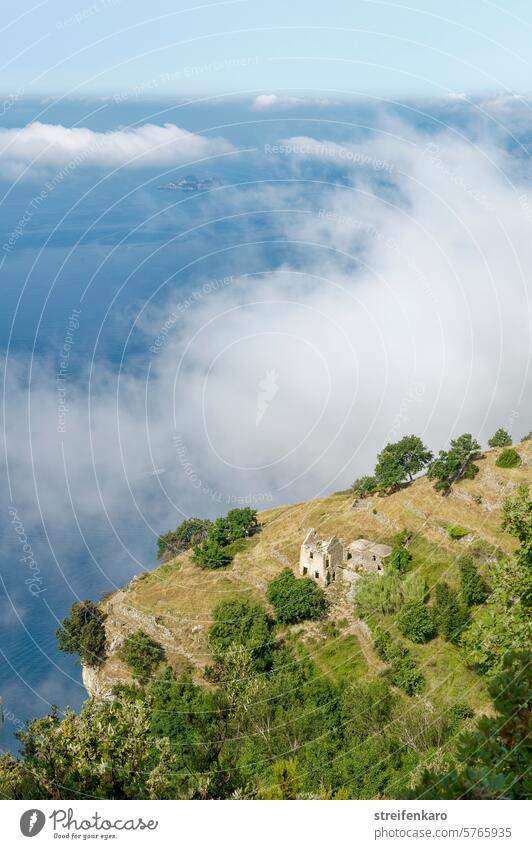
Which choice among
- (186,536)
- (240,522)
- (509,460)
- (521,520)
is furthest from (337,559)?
(521,520)

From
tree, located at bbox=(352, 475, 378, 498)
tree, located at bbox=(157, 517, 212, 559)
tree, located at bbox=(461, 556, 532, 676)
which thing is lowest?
tree, located at bbox=(461, 556, 532, 676)

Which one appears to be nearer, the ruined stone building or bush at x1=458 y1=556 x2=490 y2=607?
bush at x1=458 y1=556 x2=490 y2=607

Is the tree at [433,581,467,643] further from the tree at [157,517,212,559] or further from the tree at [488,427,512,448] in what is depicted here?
the tree at [157,517,212,559]

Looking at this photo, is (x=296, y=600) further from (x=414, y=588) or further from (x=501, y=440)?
(x=501, y=440)

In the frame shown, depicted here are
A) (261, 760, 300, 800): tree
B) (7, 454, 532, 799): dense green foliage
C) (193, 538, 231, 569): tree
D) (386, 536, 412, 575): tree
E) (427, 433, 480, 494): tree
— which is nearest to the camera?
(7, 454, 532, 799): dense green foliage

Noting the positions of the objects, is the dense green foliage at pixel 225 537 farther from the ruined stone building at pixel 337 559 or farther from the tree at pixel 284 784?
the tree at pixel 284 784

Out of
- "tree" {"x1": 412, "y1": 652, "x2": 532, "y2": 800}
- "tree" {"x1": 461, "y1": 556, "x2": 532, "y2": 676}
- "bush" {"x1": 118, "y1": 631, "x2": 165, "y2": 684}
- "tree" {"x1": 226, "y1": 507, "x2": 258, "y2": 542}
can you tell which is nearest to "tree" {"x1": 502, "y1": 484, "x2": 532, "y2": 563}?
"tree" {"x1": 461, "y1": 556, "x2": 532, "y2": 676}

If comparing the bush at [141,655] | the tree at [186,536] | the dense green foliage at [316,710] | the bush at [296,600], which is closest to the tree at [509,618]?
the dense green foliage at [316,710]

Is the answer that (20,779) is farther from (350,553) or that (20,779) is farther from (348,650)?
(350,553)

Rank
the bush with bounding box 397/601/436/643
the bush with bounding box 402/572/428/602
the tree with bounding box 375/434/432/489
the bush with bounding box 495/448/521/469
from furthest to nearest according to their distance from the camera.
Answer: the tree with bounding box 375/434/432/489 → the bush with bounding box 495/448/521/469 → the bush with bounding box 402/572/428/602 → the bush with bounding box 397/601/436/643
